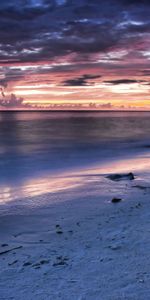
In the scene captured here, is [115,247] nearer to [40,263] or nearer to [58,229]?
[40,263]

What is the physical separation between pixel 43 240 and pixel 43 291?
327 centimetres

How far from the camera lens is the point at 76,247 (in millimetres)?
8750

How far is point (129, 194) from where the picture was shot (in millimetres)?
15039

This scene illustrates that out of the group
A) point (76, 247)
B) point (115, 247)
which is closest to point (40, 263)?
point (76, 247)

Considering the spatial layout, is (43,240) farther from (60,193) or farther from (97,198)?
(60,193)

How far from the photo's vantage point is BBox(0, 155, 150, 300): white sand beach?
6465 mm

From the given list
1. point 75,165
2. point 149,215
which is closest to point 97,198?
point 149,215

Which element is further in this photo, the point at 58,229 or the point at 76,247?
the point at 58,229

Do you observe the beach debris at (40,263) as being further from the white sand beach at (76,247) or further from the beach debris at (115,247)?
the beach debris at (115,247)

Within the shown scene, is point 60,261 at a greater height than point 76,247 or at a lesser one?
lesser

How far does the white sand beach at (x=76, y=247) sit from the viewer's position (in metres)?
6.46

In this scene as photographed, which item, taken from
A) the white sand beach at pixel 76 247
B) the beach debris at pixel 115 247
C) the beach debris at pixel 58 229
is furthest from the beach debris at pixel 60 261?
the beach debris at pixel 58 229

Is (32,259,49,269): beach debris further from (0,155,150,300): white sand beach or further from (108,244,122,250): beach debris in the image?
(108,244,122,250): beach debris

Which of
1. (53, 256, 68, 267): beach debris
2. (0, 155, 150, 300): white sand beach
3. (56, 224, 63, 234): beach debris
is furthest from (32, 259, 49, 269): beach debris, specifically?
(56, 224, 63, 234): beach debris
